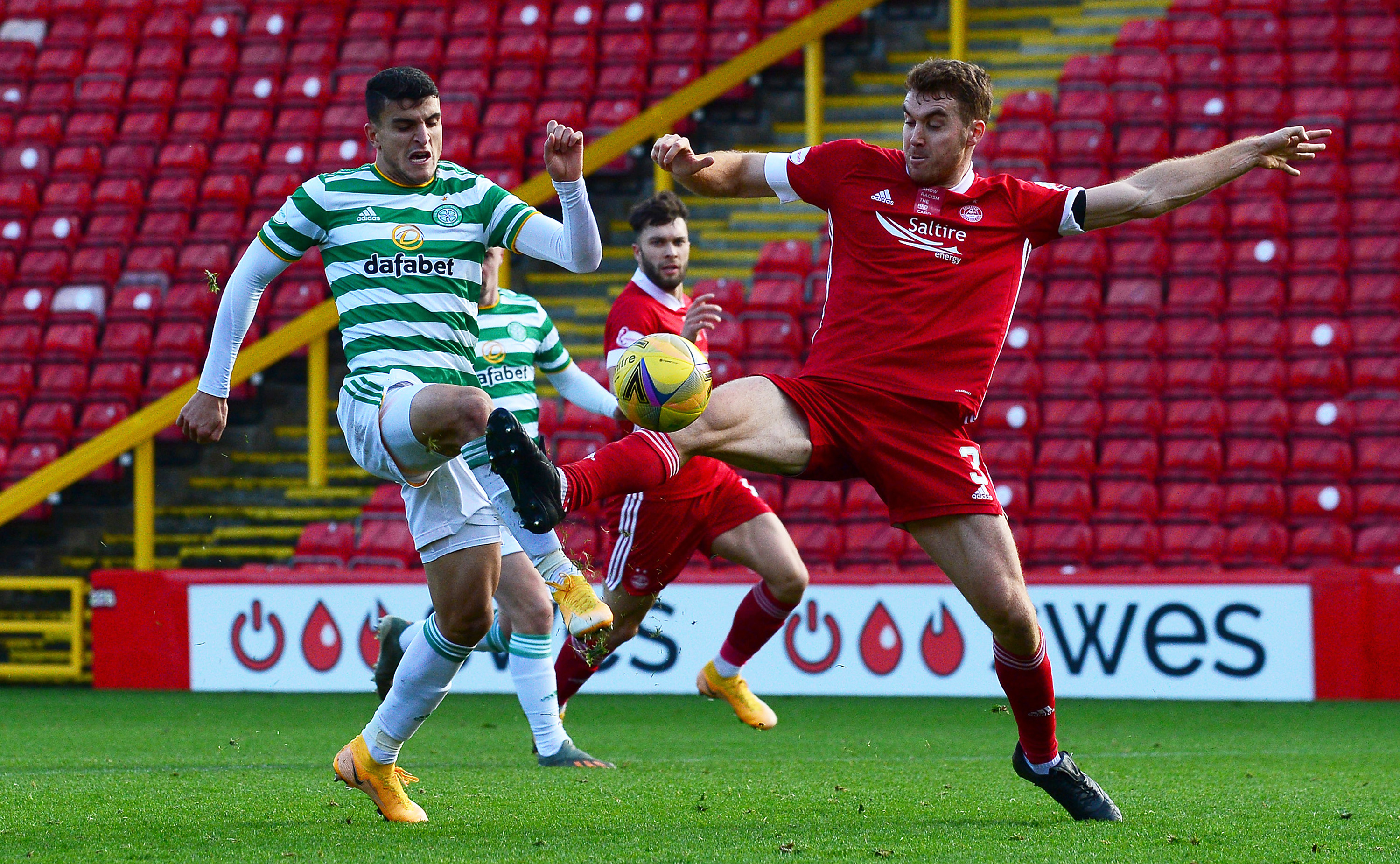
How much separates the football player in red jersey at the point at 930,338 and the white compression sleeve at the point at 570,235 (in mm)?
275

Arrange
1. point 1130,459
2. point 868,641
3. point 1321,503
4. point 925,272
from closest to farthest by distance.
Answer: point 925,272 < point 868,641 < point 1321,503 < point 1130,459

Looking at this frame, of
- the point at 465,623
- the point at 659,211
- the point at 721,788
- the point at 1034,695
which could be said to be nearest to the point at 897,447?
the point at 1034,695

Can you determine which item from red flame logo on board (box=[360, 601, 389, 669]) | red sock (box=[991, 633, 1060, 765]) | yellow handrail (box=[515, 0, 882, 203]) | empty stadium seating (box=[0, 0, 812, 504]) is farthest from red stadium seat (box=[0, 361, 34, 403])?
red sock (box=[991, 633, 1060, 765])

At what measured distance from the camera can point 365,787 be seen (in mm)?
4887

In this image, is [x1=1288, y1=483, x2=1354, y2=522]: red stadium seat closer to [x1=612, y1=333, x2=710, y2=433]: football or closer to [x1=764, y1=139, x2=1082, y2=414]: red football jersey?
[x1=764, y1=139, x2=1082, y2=414]: red football jersey

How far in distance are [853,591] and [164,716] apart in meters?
4.13

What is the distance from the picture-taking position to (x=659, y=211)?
7012mm

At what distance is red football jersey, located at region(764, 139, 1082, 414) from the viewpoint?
478 centimetres

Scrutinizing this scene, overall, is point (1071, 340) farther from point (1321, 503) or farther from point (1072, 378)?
point (1321, 503)

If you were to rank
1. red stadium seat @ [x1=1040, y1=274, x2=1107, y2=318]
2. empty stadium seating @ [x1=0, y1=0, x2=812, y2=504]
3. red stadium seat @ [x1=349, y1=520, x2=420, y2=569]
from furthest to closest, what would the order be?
empty stadium seating @ [x1=0, y1=0, x2=812, y2=504] → red stadium seat @ [x1=1040, y1=274, x2=1107, y2=318] → red stadium seat @ [x1=349, y1=520, x2=420, y2=569]

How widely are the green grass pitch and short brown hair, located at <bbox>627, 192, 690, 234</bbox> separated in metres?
2.30

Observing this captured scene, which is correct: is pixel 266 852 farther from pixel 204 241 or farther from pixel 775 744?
pixel 204 241

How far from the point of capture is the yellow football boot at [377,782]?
16.0ft

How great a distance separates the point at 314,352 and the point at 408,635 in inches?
244
